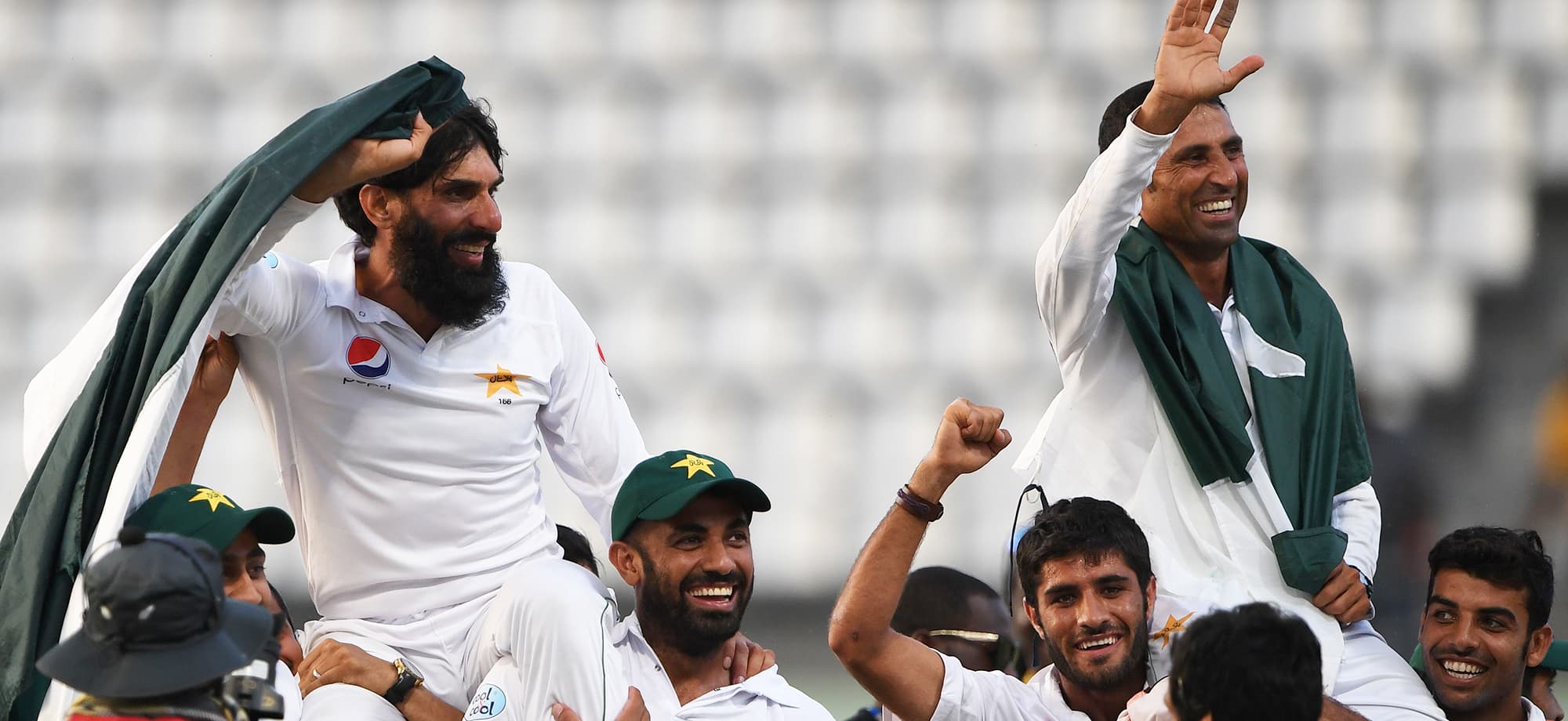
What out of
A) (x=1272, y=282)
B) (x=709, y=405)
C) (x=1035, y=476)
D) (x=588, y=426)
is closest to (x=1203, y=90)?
(x=1272, y=282)

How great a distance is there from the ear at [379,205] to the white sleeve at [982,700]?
136 centimetres

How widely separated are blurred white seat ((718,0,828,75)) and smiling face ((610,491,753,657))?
652 centimetres

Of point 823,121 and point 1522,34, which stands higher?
point 1522,34

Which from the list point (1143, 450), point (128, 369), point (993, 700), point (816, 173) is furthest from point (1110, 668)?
point (816, 173)

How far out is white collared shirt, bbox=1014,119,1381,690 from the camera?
11.3ft

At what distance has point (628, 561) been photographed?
11.4 ft

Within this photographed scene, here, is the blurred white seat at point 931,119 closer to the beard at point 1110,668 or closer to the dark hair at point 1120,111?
the dark hair at point 1120,111

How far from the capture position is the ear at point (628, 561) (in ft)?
11.3

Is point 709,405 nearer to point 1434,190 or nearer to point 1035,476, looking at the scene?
point 1434,190

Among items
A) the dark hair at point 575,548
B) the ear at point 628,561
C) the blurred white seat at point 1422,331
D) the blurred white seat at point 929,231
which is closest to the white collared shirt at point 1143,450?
the ear at point 628,561

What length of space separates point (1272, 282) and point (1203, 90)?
1.78 ft

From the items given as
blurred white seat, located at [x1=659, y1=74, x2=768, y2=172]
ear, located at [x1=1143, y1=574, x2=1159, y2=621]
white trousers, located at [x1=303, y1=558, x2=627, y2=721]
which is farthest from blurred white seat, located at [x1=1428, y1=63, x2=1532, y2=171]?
white trousers, located at [x1=303, y1=558, x2=627, y2=721]

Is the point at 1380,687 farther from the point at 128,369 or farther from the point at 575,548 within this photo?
the point at 128,369

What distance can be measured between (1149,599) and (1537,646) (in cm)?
96
